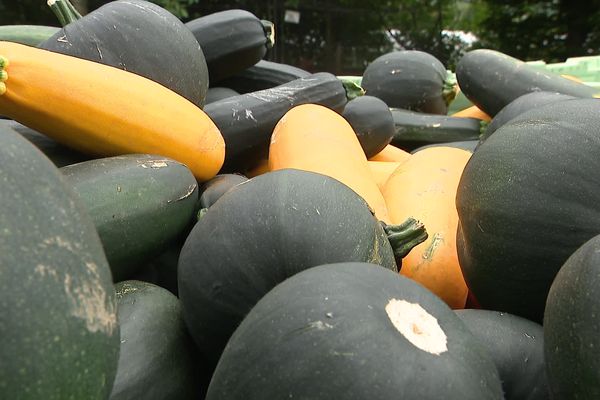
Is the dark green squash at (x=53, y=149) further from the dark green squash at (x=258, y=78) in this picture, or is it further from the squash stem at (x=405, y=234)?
the dark green squash at (x=258, y=78)

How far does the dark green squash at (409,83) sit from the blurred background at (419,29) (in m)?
5.71

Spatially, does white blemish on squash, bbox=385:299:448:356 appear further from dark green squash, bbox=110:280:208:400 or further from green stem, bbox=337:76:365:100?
green stem, bbox=337:76:365:100

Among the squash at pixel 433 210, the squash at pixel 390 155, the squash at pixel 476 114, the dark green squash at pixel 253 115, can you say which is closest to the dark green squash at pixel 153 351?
the squash at pixel 433 210

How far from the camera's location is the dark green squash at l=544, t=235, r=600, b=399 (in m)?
0.65

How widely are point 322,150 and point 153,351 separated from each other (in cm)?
67

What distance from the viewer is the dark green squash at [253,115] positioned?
5.03ft

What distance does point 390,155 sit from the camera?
2.02 meters

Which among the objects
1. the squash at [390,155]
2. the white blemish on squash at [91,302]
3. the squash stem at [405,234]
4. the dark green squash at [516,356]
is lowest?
the squash at [390,155]

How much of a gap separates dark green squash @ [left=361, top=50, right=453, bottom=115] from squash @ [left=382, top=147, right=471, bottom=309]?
0.77m

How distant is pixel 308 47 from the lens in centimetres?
917

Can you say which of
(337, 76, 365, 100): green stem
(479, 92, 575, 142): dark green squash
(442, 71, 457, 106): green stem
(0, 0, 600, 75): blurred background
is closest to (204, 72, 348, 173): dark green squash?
(337, 76, 365, 100): green stem

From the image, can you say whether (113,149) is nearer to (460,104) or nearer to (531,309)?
(531,309)

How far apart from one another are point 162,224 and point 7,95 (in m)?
0.33

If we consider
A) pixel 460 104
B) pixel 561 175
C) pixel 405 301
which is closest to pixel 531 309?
pixel 561 175
